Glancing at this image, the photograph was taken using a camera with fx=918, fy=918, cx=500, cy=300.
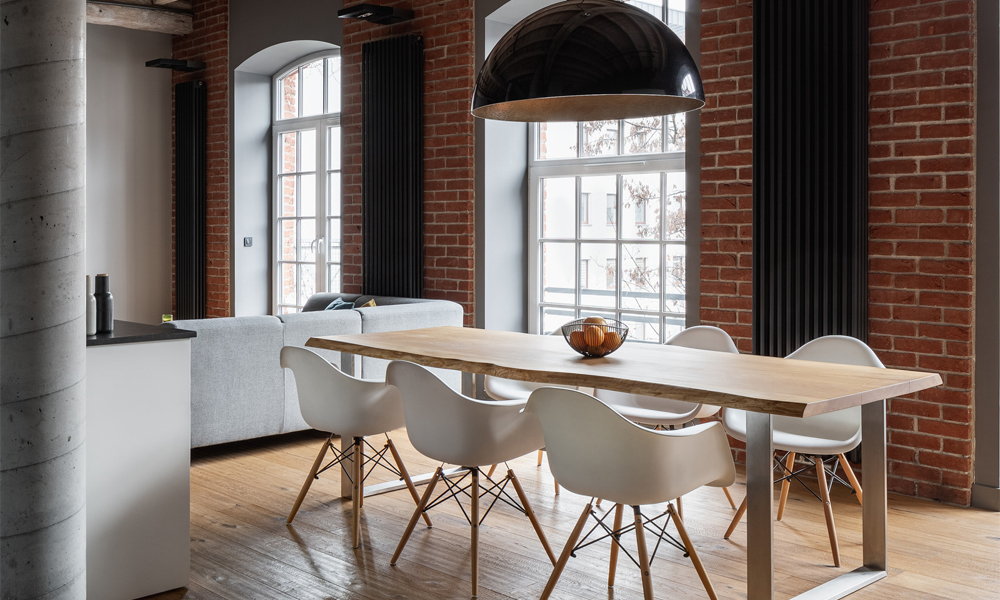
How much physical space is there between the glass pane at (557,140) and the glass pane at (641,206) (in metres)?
0.49

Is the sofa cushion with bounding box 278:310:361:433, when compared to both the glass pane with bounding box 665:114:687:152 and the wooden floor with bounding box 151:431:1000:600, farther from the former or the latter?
the glass pane with bounding box 665:114:687:152

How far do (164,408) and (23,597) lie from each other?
0.89 m

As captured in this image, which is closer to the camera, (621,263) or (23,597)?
(23,597)

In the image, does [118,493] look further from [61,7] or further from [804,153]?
[804,153]

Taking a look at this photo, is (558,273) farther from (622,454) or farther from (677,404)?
(622,454)

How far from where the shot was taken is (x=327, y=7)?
691 centimetres

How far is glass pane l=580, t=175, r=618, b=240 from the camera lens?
18.0ft

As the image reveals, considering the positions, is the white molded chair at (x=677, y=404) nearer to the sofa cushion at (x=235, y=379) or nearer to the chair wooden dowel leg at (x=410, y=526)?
the chair wooden dowel leg at (x=410, y=526)

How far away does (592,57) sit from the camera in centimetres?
261

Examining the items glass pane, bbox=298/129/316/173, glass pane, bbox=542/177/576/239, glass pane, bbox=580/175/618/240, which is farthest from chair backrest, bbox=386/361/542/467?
glass pane, bbox=298/129/316/173

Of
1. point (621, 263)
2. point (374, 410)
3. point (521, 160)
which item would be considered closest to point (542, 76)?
point (374, 410)

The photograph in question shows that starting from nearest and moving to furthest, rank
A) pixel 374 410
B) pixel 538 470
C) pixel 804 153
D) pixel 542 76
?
pixel 542 76
pixel 374 410
pixel 804 153
pixel 538 470

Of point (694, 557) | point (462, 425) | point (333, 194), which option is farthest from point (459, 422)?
point (333, 194)

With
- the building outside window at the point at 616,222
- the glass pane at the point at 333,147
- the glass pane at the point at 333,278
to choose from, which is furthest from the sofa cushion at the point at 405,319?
the glass pane at the point at 333,147
